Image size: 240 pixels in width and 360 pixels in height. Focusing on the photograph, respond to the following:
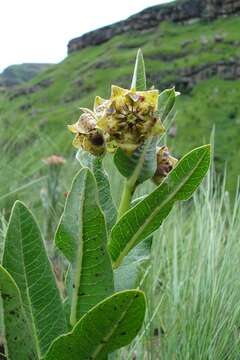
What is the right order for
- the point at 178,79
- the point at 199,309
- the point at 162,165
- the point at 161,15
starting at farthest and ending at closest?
the point at 161,15 < the point at 178,79 < the point at 199,309 < the point at 162,165

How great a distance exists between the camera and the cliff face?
2133 inches

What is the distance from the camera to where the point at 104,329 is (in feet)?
2.28

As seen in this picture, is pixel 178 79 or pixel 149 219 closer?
pixel 149 219

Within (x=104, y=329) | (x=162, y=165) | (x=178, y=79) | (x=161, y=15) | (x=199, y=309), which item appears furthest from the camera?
(x=161, y=15)

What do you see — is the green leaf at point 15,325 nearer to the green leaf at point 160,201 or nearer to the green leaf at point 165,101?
the green leaf at point 160,201

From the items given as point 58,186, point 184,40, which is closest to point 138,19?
point 184,40

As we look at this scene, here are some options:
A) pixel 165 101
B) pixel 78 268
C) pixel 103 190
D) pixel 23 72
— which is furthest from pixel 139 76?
pixel 23 72

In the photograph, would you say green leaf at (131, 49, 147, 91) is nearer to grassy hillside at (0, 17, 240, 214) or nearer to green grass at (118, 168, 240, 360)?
green grass at (118, 168, 240, 360)

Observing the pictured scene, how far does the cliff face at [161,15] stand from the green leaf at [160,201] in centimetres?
5421

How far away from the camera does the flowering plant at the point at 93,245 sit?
2.30 ft

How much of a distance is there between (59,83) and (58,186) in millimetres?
55362

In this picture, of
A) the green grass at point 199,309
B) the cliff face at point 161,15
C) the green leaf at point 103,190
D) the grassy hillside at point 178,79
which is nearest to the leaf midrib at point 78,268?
the green leaf at point 103,190

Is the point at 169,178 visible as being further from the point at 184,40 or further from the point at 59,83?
the point at 59,83

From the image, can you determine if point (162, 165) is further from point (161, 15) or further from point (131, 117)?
point (161, 15)
